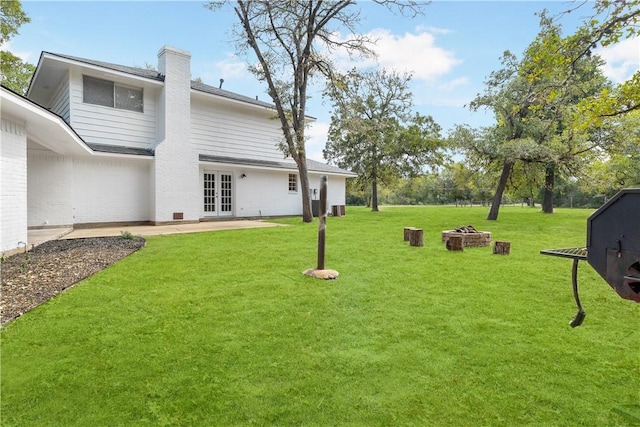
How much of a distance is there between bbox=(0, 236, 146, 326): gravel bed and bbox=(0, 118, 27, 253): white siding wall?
1.42 feet

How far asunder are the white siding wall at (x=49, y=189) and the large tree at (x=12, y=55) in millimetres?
10719

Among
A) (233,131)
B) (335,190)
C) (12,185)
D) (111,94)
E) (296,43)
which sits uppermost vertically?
(296,43)

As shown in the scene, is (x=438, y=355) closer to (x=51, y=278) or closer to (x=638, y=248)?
(x=638, y=248)

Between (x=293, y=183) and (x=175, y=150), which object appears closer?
(x=175, y=150)

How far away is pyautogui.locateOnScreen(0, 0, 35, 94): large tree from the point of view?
53.2ft

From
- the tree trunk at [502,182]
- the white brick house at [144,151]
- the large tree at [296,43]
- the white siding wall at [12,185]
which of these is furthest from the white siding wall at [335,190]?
the white siding wall at [12,185]

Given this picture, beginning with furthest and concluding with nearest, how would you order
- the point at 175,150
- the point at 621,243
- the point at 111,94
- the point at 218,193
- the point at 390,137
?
the point at 390,137 < the point at 218,193 < the point at 175,150 < the point at 111,94 < the point at 621,243

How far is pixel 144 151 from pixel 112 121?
5.28 ft

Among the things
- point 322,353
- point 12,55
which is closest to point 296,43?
point 322,353

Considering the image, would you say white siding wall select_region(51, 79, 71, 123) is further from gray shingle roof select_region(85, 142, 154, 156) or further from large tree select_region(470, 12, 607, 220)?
large tree select_region(470, 12, 607, 220)

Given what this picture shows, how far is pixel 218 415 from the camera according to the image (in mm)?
2125

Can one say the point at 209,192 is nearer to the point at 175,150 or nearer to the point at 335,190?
the point at 175,150

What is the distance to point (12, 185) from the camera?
6.59 meters

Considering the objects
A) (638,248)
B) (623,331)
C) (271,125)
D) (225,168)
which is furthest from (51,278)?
(271,125)
